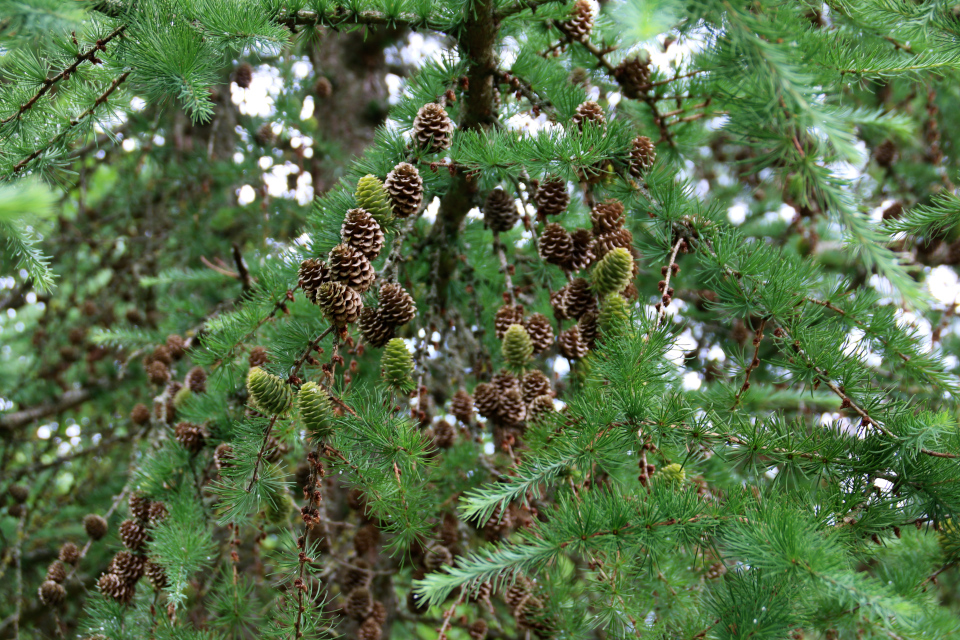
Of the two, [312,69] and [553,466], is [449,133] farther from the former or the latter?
[312,69]

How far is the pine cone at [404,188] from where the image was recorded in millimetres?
1135

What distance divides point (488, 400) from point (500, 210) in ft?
1.59

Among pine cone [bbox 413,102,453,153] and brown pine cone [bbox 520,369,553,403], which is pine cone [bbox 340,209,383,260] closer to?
pine cone [bbox 413,102,453,153]

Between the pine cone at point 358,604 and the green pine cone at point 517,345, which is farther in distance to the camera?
the pine cone at point 358,604

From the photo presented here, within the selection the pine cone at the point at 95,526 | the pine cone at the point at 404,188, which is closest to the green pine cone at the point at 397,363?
the pine cone at the point at 404,188

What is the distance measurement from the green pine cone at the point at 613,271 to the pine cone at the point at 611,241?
0.16 feet

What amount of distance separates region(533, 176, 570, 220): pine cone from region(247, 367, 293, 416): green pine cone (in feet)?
2.30

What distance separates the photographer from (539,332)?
4.47ft

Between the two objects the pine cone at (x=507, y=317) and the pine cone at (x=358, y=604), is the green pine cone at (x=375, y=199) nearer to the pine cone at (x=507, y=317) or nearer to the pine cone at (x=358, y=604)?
the pine cone at (x=507, y=317)

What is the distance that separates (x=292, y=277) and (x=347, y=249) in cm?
31

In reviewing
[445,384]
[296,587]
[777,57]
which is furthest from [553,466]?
[445,384]

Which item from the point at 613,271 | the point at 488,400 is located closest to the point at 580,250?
→ the point at 613,271

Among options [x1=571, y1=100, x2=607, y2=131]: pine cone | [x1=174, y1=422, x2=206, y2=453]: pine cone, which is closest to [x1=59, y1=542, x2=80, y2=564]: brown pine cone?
[x1=174, y1=422, x2=206, y2=453]: pine cone

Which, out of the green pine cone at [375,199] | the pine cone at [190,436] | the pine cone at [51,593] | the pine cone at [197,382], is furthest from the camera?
the pine cone at [197,382]
